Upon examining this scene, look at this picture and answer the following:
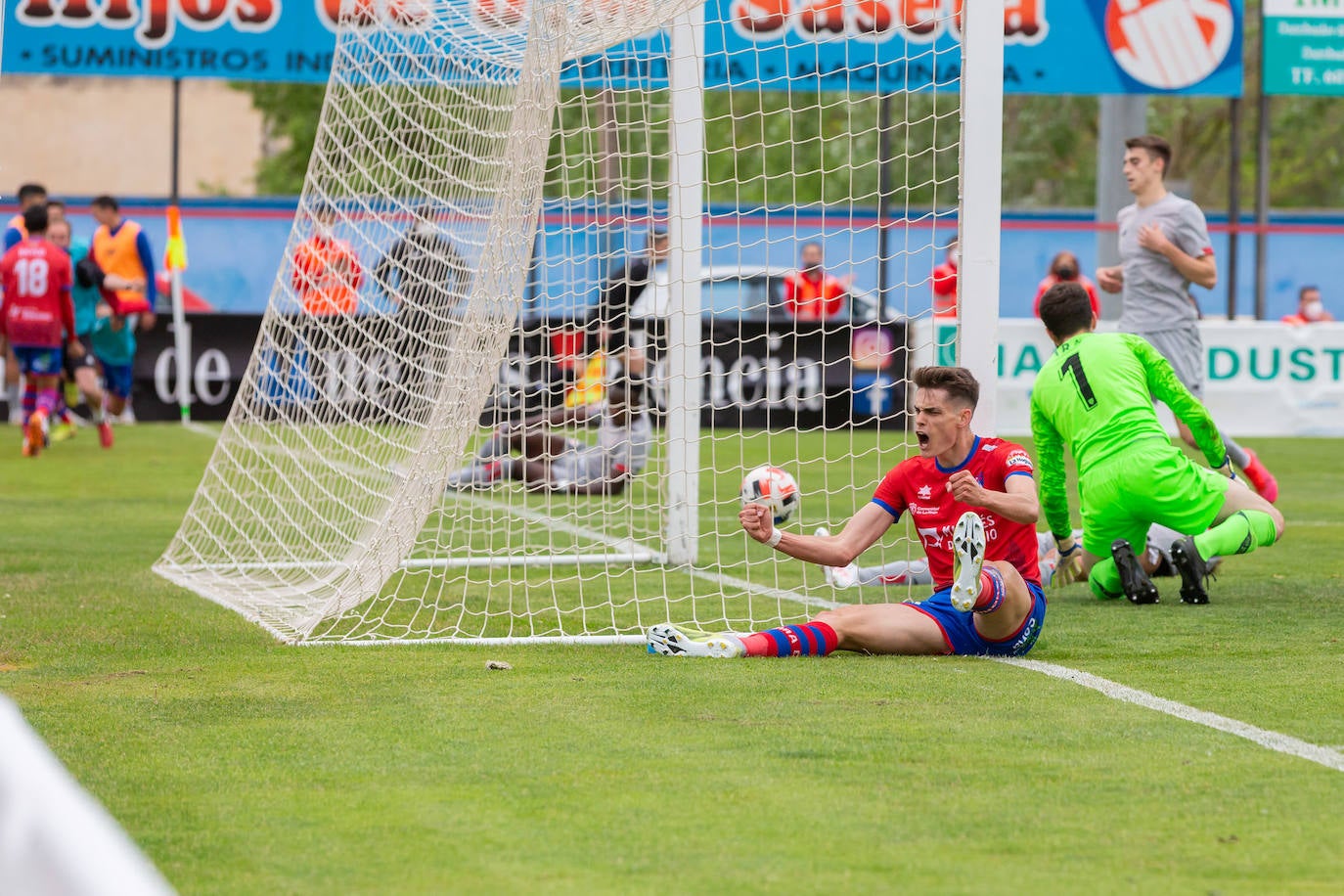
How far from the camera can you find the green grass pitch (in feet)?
11.5

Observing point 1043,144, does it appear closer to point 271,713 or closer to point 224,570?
point 224,570

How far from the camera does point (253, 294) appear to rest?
981 inches

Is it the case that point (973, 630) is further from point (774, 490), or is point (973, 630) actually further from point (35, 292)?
point (35, 292)

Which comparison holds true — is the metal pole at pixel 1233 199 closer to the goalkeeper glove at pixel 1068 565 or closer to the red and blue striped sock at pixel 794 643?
the goalkeeper glove at pixel 1068 565

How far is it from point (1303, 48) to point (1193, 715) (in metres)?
18.8

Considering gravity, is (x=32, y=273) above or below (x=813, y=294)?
above

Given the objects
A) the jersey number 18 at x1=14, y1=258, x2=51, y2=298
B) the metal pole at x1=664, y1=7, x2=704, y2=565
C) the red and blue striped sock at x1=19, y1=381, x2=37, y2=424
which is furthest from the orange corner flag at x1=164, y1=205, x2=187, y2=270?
the metal pole at x1=664, y1=7, x2=704, y2=565

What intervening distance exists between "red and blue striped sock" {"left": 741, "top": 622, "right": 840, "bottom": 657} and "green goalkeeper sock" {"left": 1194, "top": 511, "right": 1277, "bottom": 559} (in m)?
1.93

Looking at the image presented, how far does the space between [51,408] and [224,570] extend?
7.60m

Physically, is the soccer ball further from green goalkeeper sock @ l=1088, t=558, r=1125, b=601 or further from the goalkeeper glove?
green goalkeeper sock @ l=1088, t=558, r=1125, b=601

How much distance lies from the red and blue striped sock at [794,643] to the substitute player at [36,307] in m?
10.0

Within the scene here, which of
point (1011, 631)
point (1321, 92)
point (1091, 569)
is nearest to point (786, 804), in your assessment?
point (1011, 631)

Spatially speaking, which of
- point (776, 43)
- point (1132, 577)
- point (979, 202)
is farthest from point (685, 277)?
point (776, 43)

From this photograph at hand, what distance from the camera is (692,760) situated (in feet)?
14.5
